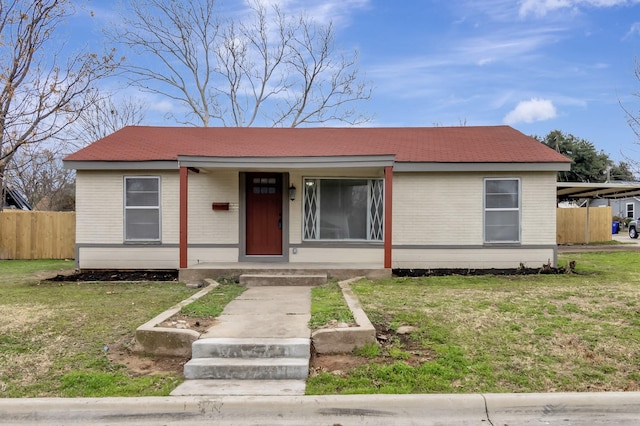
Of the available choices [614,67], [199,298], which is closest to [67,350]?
[199,298]

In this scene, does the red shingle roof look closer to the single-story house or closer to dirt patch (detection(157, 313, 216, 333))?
the single-story house

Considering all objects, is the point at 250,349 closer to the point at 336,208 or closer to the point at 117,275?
the point at 336,208

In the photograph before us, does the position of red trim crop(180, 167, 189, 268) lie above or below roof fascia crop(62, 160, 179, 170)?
below

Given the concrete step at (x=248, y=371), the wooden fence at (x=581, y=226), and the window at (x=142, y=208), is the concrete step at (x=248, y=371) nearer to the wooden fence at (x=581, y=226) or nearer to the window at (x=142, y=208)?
the window at (x=142, y=208)

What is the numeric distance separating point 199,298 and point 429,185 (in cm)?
614

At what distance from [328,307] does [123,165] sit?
6831 millimetres

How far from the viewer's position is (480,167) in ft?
33.5

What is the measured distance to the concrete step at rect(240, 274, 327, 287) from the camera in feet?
28.6

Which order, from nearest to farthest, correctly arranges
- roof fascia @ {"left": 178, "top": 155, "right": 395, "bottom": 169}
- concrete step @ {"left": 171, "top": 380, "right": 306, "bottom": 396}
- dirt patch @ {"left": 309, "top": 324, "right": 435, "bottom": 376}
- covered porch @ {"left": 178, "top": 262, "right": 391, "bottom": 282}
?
1. concrete step @ {"left": 171, "top": 380, "right": 306, "bottom": 396}
2. dirt patch @ {"left": 309, "top": 324, "right": 435, "bottom": 376}
3. covered porch @ {"left": 178, "top": 262, "right": 391, "bottom": 282}
4. roof fascia @ {"left": 178, "top": 155, "right": 395, "bottom": 169}

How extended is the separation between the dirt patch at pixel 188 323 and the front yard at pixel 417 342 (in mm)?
517

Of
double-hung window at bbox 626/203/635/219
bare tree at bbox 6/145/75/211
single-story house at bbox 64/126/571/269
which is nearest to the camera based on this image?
single-story house at bbox 64/126/571/269

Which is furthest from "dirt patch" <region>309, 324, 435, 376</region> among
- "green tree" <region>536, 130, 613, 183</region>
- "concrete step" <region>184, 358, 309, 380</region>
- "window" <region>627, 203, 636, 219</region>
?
"window" <region>627, 203, 636, 219</region>

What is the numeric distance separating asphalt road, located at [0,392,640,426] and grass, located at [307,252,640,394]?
0.61ft

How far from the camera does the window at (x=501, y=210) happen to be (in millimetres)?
10539
